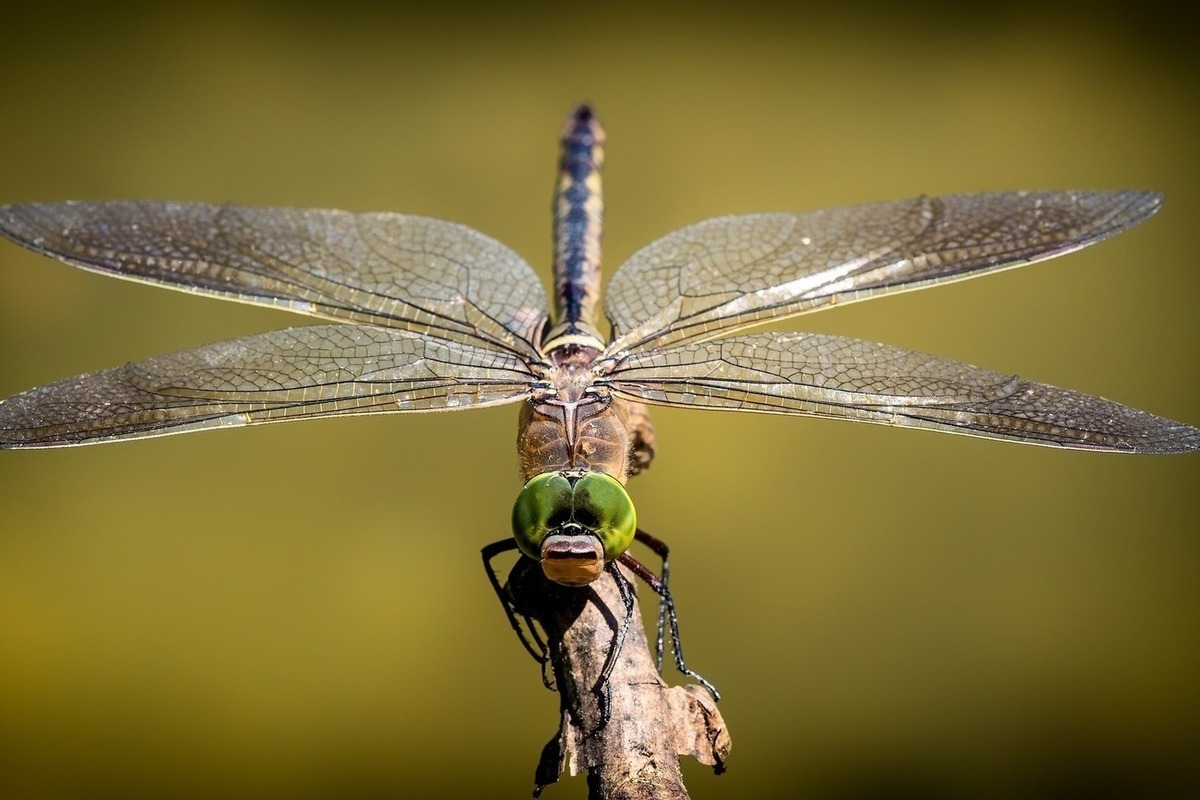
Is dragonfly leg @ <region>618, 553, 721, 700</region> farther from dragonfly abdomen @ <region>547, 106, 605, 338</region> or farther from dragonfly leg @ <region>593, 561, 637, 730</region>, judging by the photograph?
dragonfly abdomen @ <region>547, 106, 605, 338</region>

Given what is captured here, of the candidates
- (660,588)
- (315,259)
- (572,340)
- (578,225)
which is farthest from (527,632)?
(578,225)

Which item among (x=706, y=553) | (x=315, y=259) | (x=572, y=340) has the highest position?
(x=315, y=259)

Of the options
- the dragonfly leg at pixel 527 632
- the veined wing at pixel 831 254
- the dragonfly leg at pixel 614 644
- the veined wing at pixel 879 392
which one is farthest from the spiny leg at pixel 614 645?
the veined wing at pixel 831 254

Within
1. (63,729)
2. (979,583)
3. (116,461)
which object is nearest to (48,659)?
(63,729)

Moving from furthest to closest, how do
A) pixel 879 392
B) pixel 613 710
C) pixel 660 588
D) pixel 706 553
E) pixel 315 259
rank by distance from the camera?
pixel 706 553
pixel 315 259
pixel 879 392
pixel 660 588
pixel 613 710

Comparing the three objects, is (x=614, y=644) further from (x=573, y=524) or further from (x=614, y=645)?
(x=573, y=524)

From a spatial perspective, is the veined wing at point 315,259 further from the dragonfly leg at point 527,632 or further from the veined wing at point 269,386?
the dragonfly leg at point 527,632
